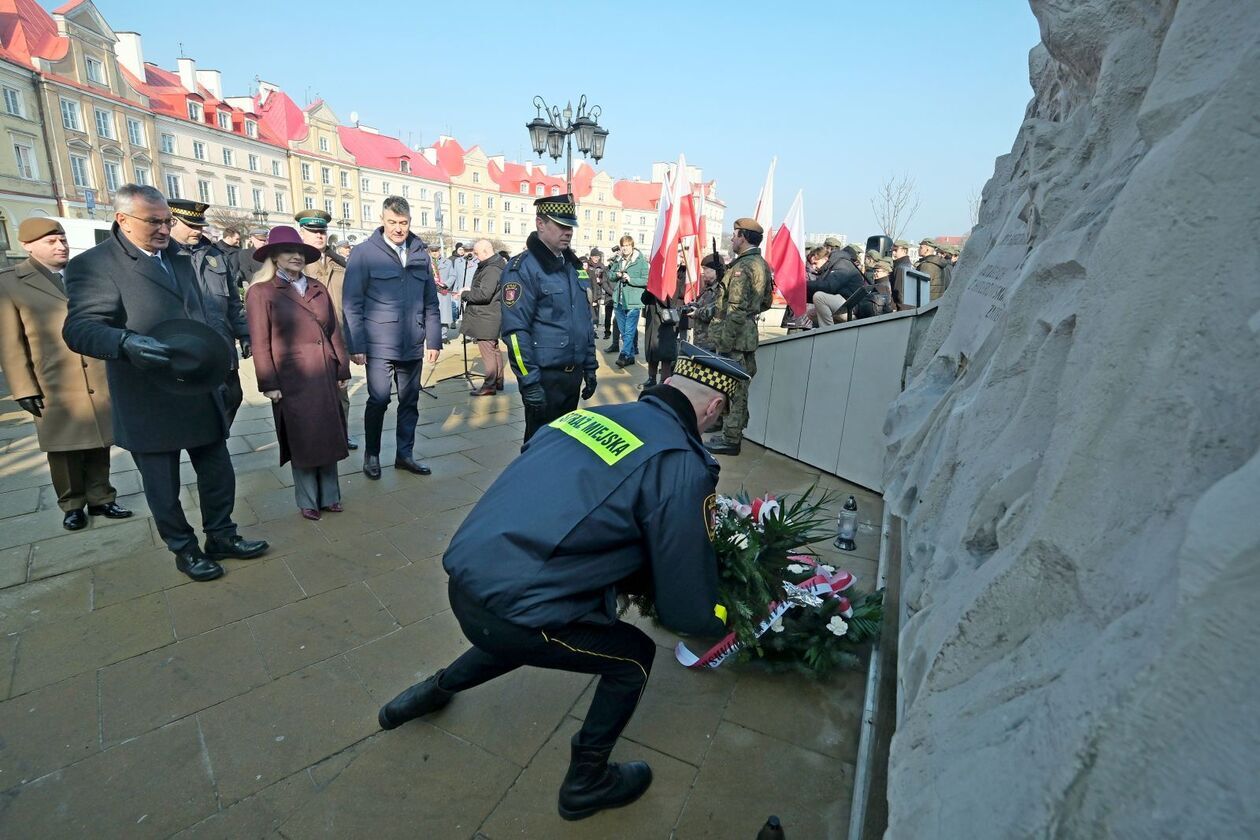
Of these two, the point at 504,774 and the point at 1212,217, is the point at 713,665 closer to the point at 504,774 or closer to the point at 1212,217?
the point at 504,774

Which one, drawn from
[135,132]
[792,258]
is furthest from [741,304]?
[135,132]

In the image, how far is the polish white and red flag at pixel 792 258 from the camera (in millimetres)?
7348

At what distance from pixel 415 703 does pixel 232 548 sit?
76.2 inches

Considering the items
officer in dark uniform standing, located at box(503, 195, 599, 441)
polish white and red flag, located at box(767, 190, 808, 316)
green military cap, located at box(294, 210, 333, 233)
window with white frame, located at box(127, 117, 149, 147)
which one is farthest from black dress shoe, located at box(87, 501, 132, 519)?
window with white frame, located at box(127, 117, 149, 147)

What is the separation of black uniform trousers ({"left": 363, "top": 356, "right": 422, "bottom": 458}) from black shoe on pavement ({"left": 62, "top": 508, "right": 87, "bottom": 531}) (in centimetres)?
180

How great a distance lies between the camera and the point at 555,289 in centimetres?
446

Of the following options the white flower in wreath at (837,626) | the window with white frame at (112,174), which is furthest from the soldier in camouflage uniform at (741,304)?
the window with white frame at (112,174)

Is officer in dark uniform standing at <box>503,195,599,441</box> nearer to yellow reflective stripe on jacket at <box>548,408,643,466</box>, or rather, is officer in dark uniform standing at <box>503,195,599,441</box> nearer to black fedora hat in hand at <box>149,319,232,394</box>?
black fedora hat in hand at <box>149,319,232,394</box>

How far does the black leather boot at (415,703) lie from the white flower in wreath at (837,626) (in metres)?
1.65

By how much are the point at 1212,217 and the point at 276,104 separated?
58.2m

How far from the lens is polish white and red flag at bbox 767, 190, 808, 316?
24.1 ft

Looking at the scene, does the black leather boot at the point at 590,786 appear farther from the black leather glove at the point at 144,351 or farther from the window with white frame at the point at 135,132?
the window with white frame at the point at 135,132

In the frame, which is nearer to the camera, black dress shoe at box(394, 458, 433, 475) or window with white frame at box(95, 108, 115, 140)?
black dress shoe at box(394, 458, 433, 475)

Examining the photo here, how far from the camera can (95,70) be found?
33.3 meters
